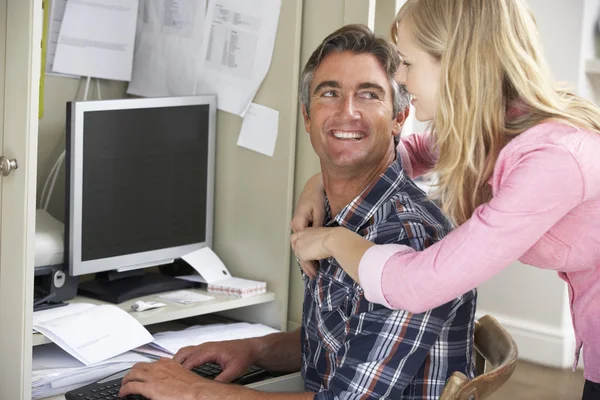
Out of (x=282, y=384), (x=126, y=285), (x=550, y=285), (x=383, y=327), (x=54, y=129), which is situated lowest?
(x=550, y=285)

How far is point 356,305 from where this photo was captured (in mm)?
1520

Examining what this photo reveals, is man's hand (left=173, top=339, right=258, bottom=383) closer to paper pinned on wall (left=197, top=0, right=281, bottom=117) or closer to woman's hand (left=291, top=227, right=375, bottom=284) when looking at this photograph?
woman's hand (left=291, top=227, right=375, bottom=284)

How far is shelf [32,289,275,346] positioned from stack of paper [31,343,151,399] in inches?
4.0

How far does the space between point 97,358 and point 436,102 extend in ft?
2.87

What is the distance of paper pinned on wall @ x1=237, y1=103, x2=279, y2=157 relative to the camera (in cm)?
212

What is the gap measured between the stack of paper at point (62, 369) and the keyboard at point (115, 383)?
0.11ft

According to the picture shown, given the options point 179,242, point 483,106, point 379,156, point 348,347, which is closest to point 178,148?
point 179,242

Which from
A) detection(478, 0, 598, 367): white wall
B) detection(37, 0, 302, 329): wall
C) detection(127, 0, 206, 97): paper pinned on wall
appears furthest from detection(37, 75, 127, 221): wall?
detection(478, 0, 598, 367): white wall

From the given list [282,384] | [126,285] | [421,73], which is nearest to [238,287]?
[126,285]

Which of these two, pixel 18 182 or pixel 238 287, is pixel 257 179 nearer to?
pixel 238 287

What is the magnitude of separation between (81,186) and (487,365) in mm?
935

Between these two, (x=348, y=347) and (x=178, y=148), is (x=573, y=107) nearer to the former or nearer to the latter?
(x=348, y=347)

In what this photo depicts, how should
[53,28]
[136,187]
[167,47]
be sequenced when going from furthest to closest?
[167,47] → [53,28] → [136,187]

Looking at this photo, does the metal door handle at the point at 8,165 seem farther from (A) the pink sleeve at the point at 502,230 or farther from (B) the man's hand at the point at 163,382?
(A) the pink sleeve at the point at 502,230
